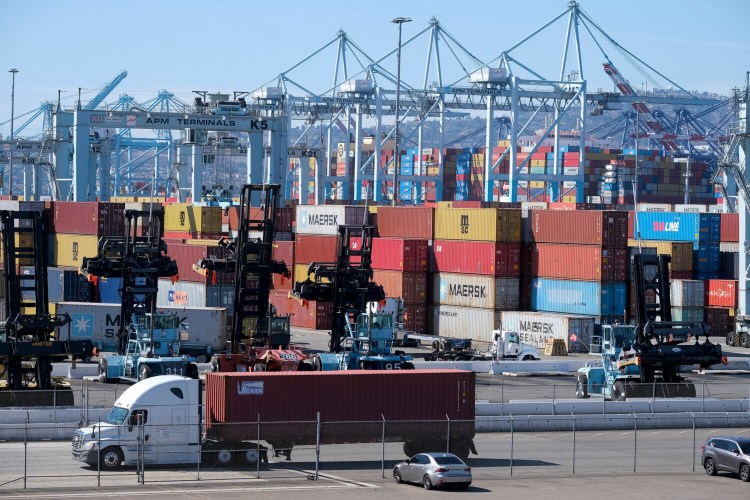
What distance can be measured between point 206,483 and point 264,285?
20685mm

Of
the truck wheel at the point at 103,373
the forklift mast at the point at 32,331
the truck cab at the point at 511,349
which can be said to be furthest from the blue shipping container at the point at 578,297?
the forklift mast at the point at 32,331

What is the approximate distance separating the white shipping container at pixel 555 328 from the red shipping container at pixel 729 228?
17343mm

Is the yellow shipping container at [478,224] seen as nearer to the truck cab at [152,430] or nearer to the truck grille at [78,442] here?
the truck cab at [152,430]

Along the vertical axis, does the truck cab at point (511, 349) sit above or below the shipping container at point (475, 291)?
below

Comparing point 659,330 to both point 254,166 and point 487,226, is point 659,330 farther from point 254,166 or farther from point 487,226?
point 254,166

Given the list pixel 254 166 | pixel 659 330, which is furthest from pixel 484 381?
pixel 254 166

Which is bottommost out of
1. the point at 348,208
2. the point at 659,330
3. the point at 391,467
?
the point at 391,467

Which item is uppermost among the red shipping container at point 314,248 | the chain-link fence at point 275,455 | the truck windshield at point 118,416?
the red shipping container at point 314,248

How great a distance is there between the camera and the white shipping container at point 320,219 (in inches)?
3004

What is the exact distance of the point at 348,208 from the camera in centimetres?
7519

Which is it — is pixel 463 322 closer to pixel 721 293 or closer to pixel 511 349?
pixel 511 349

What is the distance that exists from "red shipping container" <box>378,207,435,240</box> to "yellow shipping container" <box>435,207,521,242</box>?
2.29ft

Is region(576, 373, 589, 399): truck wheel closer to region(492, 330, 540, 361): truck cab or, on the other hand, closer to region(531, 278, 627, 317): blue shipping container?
region(492, 330, 540, 361): truck cab

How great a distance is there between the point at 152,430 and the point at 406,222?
149 feet
